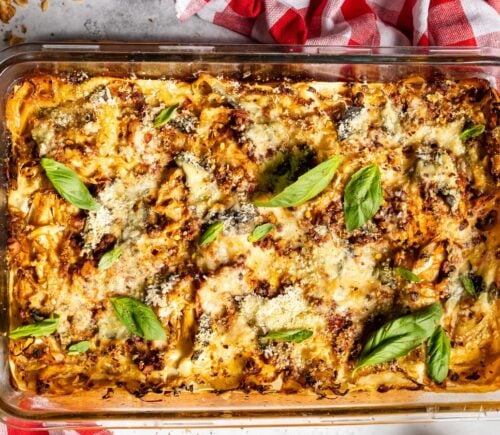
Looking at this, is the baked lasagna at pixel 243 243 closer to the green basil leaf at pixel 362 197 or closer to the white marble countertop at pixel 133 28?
the green basil leaf at pixel 362 197

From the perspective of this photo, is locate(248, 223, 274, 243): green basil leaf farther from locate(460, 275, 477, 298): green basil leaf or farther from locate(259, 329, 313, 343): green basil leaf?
locate(460, 275, 477, 298): green basil leaf

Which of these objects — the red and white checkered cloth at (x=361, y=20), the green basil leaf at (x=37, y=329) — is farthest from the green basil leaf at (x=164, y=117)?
the green basil leaf at (x=37, y=329)

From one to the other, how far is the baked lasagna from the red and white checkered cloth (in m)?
0.41

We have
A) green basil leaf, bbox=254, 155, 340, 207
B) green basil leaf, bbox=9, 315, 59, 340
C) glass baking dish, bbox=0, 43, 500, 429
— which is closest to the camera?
green basil leaf, bbox=254, 155, 340, 207

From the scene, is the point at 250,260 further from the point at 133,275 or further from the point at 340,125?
the point at 340,125

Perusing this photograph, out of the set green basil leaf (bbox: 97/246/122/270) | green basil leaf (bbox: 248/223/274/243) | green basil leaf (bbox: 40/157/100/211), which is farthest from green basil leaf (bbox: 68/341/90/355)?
green basil leaf (bbox: 248/223/274/243)

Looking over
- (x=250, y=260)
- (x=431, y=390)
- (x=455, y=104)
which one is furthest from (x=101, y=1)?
(x=431, y=390)

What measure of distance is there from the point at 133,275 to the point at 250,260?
44 centimetres

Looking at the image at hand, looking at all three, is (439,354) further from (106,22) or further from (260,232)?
(106,22)

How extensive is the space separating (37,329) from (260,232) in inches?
34.4

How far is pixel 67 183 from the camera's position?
8.30 feet

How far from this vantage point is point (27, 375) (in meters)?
2.70

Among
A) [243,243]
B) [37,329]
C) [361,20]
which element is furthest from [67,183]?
[361,20]

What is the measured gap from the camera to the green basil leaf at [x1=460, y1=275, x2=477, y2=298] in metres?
2.64
